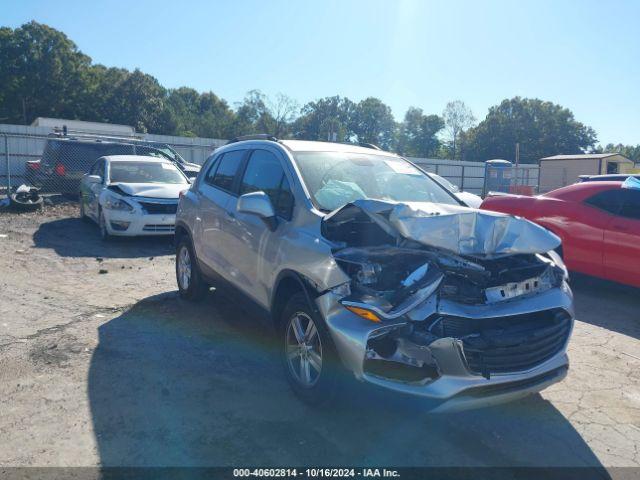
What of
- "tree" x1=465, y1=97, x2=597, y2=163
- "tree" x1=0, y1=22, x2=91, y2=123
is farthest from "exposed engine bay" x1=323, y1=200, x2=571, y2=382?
"tree" x1=465, y1=97, x2=597, y2=163

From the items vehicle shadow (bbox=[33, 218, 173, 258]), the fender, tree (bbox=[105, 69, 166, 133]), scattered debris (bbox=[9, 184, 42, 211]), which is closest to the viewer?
the fender

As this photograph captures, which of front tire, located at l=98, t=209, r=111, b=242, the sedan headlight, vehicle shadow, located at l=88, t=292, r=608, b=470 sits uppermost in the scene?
the sedan headlight

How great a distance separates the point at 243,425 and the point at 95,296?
373 cm

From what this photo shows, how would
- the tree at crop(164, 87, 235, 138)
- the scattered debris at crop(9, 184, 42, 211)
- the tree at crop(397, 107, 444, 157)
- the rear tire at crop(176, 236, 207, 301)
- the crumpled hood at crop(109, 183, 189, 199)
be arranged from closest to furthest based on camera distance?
the rear tire at crop(176, 236, 207, 301)
the crumpled hood at crop(109, 183, 189, 199)
the scattered debris at crop(9, 184, 42, 211)
the tree at crop(164, 87, 235, 138)
the tree at crop(397, 107, 444, 157)

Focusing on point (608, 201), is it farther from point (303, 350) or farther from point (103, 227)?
point (103, 227)

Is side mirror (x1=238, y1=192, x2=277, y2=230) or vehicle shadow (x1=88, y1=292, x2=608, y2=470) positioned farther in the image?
side mirror (x1=238, y1=192, x2=277, y2=230)

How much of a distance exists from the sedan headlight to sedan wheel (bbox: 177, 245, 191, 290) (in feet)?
12.1

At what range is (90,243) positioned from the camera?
9.82 meters

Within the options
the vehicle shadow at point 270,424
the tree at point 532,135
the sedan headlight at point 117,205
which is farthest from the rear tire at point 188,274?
the tree at point 532,135

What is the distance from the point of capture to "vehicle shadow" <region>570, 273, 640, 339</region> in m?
5.69

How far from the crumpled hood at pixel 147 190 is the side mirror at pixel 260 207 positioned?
20.2 ft

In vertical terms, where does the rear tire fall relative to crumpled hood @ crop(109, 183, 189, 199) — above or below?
below

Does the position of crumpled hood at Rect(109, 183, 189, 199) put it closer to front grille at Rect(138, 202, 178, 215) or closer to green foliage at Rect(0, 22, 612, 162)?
front grille at Rect(138, 202, 178, 215)

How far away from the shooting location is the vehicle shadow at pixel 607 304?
5.69 metres
